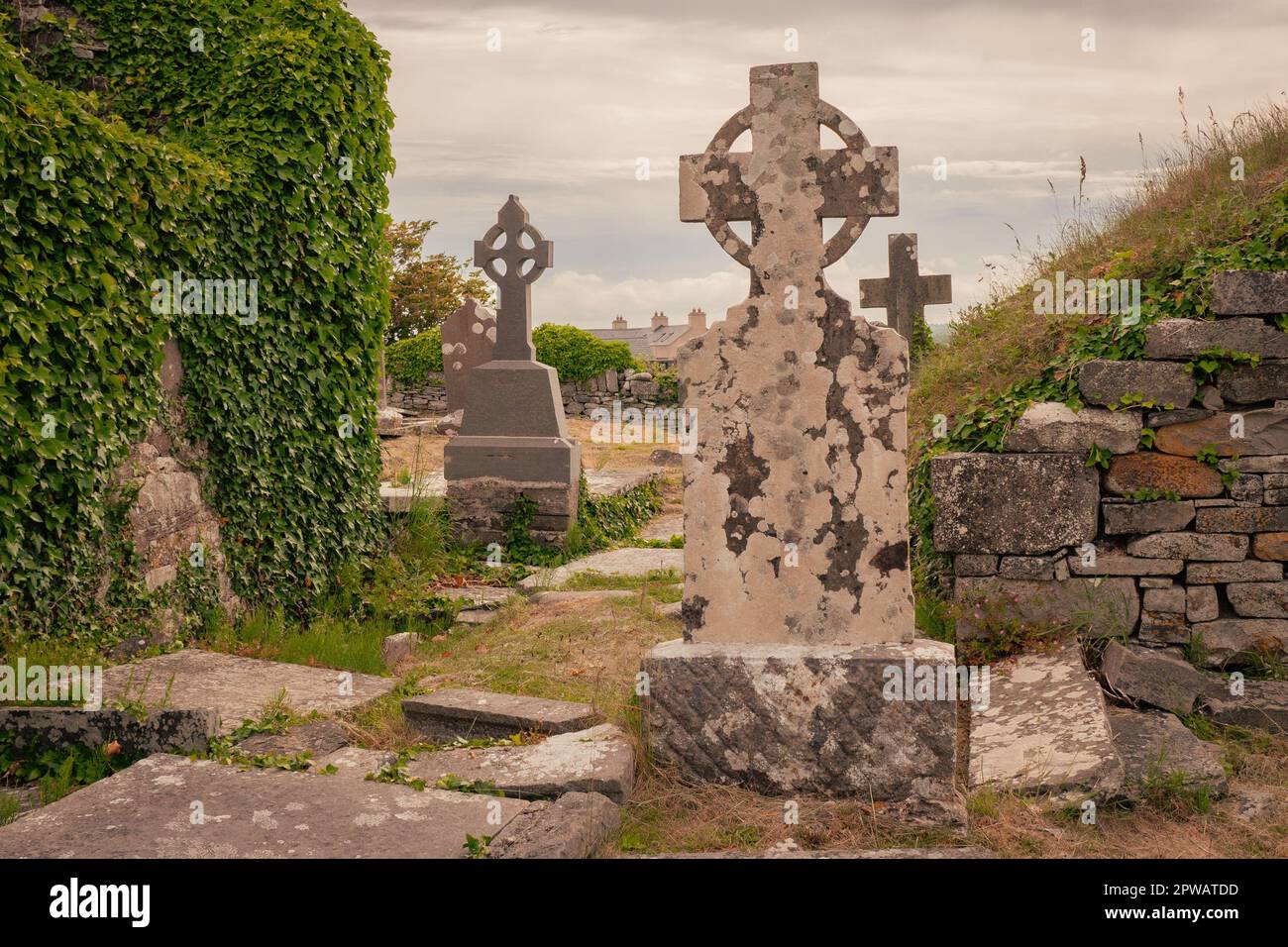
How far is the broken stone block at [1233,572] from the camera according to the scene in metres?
5.71

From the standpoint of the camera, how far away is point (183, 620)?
6195 mm

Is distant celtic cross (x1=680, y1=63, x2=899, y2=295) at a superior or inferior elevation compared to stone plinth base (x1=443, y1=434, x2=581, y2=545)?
superior

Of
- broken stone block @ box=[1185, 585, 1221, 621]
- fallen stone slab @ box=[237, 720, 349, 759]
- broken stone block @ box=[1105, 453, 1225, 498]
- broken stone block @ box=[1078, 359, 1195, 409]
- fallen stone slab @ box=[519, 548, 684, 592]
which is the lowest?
fallen stone slab @ box=[237, 720, 349, 759]

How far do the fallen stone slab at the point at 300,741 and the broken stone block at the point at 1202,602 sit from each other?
4.62 m

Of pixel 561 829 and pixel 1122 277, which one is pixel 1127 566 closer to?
pixel 1122 277

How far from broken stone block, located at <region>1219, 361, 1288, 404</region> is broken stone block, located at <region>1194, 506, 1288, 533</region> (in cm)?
61

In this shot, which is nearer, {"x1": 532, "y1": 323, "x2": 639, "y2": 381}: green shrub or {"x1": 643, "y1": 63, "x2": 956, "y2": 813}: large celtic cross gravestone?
{"x1": 643, "y1": 63, "x2": 956, "y2": 813}: large celtic cross gravestone

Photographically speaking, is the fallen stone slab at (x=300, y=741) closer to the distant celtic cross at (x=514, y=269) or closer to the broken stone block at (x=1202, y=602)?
the broken stone block at (x=1202, y=602)

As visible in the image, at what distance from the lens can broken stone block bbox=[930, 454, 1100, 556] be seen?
5676 mm

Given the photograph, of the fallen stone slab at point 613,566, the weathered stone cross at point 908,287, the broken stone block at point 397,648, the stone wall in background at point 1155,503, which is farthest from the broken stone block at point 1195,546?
the weathered stone cross at point 908,287

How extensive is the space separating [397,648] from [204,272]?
106 inches

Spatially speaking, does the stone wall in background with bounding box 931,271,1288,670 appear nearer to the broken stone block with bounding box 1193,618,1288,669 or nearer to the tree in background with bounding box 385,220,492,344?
the broken stone block with bounding box 1193,618,1288,669

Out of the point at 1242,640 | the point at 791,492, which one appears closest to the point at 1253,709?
the point at 1242,640

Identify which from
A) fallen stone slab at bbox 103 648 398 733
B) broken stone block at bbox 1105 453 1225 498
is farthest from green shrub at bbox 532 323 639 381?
broken stone block at bbox 1105 453 1225 498
